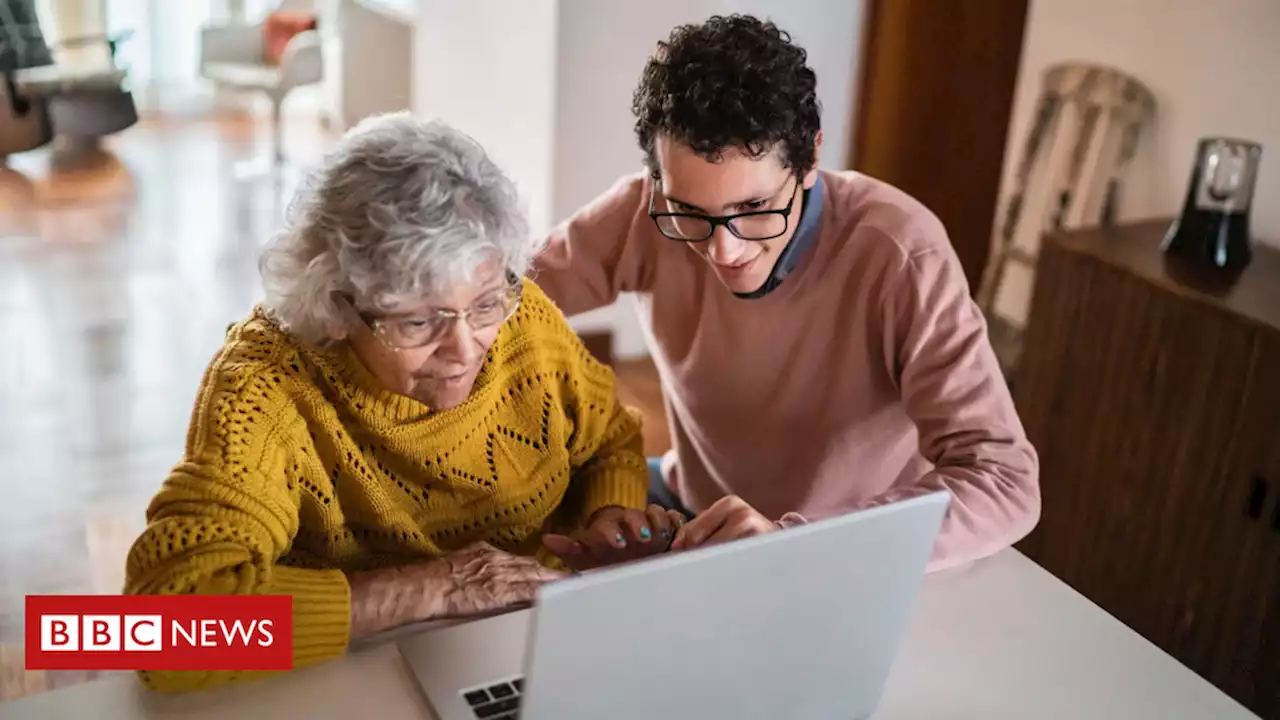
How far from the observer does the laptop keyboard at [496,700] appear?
1.05m

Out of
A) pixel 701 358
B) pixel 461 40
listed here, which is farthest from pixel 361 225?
pixel 461 40

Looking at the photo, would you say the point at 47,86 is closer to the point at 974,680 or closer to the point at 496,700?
the point at 496,700

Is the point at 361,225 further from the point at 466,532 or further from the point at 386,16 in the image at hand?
the point at 386,16

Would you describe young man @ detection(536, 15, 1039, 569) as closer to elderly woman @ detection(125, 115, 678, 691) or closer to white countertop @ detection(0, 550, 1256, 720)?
white countertop @ detection(0, 550, 1256, 720)

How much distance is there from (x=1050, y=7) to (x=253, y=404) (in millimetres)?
2240

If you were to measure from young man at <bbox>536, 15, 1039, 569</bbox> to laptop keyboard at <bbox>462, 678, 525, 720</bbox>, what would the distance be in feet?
0.81

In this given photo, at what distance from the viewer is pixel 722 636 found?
0.93m

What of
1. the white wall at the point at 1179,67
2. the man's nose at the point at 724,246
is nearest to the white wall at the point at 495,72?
the white wall at the point at 1179,67

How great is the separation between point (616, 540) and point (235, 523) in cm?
43

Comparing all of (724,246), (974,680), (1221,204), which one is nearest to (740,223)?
(724,246)

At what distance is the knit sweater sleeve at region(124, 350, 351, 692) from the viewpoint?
1081mm

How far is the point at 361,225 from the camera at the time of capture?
1.16 meters

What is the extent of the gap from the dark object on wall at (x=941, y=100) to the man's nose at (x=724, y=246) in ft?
7.12

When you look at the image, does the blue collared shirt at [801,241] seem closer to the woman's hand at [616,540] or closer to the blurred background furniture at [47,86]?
the woman's hand at [616,540]
